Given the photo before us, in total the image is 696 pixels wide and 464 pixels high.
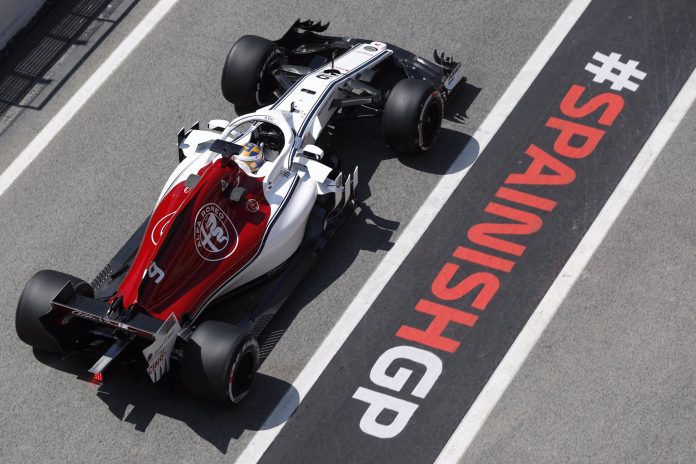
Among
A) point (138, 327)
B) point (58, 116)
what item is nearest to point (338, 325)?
point (138, 327)

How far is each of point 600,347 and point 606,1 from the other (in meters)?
6.00

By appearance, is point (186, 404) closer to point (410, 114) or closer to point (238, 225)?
point (238, 225)

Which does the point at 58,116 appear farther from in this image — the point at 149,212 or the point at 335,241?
the point at 335,241

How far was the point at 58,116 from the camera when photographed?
15992 millimetres

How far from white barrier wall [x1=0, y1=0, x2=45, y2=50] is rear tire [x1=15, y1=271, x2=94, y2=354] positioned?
5585mm

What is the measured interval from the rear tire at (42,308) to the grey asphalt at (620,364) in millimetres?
4251

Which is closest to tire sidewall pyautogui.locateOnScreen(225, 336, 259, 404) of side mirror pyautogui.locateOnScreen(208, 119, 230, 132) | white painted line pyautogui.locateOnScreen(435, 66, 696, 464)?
white painted line pyautogui.locateOnScreen(435, 66, 696, 464)

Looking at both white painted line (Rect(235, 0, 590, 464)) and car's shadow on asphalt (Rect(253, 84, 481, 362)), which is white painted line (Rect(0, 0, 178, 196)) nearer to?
car's shadow on asphalt (Rect(253, 84, 481, 362))

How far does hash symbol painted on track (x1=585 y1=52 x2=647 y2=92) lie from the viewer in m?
15.6

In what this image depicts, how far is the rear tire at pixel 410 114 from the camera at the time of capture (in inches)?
559

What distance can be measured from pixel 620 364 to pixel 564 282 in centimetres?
125

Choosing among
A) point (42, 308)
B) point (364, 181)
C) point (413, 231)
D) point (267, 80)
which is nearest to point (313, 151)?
point (364, 181)

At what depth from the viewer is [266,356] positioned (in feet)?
42.3

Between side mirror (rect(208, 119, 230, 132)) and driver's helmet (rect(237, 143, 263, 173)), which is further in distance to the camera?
side mirror (rect(208, 119, 230, 132))
